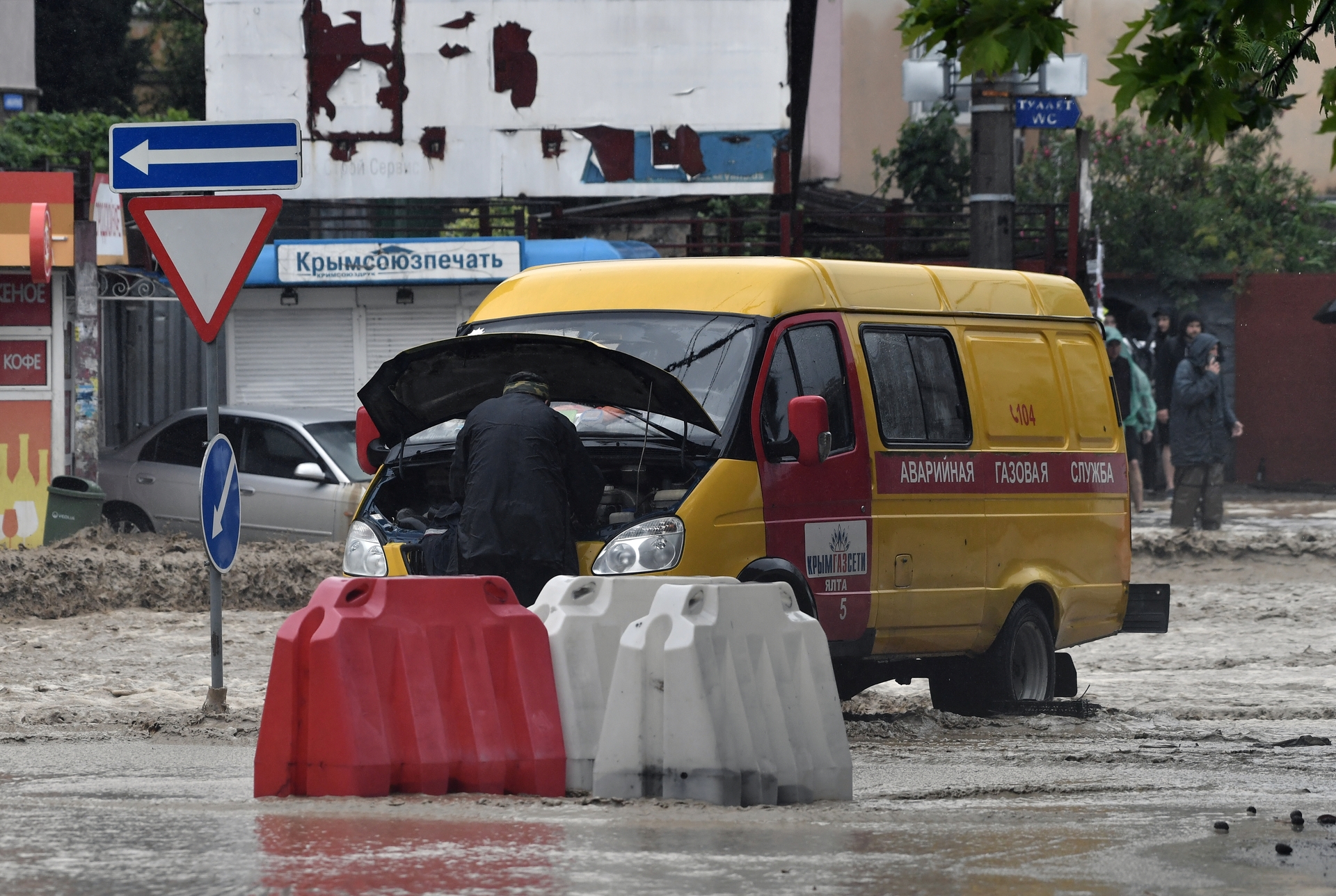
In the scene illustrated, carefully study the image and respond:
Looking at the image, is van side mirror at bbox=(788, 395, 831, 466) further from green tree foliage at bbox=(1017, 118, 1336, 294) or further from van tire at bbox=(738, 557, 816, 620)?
green tree foliage at bbox=(1017, 118, 1336, 294)

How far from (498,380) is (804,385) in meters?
1.45

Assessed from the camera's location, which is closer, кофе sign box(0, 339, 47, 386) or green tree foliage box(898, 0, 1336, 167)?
green tree foliage box(898, 0, 1336, 167)

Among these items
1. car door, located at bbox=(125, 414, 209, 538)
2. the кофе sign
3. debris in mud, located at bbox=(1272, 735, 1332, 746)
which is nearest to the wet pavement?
debris in mud, located at bbox=(1272, 735, 1332, 746)

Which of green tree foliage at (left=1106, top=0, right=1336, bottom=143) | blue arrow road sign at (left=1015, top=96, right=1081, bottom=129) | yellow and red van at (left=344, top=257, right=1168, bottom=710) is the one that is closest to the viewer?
green tree foliage at (left=1106, top=0, right=1336, bottom=143)

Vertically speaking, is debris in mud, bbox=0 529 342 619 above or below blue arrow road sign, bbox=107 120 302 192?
below

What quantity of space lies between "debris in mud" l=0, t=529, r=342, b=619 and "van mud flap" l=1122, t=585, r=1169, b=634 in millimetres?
6255

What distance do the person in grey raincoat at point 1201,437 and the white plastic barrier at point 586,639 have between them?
45.6 feet

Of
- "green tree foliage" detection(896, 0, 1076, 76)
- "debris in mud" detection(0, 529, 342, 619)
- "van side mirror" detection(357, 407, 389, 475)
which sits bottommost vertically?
"debris in mud" detection(0, 529, 342, 619)

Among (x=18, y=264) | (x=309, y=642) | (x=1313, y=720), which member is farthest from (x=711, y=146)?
(x=309, y=642)

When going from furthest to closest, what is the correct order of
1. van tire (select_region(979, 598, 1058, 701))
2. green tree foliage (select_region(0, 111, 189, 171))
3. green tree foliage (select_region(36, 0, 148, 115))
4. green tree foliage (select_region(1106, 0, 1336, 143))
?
green tree foliage (select_region(36, 0, 148, 115)) → green tree foliage (select_region(0, 111, 189, 171)) → van tire (select_region(979, 598, 1058, 701)) → green tree foliage (select_region(1106, 0, 1336, 143))

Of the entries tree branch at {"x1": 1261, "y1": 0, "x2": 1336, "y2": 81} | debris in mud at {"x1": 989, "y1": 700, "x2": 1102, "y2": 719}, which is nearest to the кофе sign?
debris in mud at {"x1": 989, "y1": 700, "x2": 1102, "y2": 719}

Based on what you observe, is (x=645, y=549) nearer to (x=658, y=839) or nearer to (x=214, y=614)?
(x=214, y=614)

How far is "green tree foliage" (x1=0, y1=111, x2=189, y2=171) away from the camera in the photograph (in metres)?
24.0

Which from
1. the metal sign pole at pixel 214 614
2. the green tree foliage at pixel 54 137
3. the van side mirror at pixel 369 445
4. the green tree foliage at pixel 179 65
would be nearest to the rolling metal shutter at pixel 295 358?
the green tree foliage at pixel 54 137
